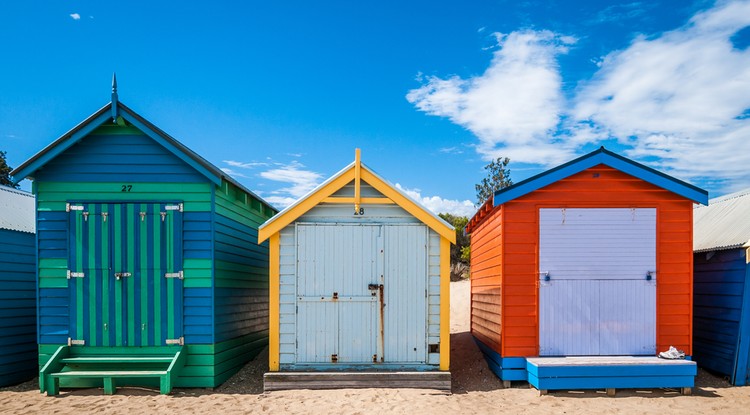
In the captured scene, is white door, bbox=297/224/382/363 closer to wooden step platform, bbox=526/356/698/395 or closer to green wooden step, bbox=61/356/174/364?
green wooden step, bbox=61/356/174/364

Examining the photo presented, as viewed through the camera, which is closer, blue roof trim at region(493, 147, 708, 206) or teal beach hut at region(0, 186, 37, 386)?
blue roof trim at region(493, 147, 708, 206)

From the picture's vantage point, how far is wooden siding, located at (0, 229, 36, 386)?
934cm

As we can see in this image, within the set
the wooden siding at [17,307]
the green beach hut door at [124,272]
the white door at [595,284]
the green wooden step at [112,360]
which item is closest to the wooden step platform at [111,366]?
the green wooden step at [112,360]

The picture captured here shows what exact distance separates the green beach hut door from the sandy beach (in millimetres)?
967

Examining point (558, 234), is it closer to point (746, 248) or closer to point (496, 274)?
point (496, 274)

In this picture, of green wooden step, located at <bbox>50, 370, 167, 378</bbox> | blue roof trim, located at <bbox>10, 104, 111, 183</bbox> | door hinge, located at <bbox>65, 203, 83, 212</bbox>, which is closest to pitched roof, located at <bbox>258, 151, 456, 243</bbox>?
green wooden step, located at <bbox>50, 370, 167, 378</bbox>

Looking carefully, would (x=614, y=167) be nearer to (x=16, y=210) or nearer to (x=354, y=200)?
(x=354, y=200)

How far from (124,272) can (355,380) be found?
413 cm

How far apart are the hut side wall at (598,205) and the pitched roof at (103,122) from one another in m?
4.96

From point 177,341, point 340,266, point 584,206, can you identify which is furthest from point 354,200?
point 584,206

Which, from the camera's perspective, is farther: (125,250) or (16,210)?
(16,210)

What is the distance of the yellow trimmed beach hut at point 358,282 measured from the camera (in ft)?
28.3

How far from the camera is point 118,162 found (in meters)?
8.92

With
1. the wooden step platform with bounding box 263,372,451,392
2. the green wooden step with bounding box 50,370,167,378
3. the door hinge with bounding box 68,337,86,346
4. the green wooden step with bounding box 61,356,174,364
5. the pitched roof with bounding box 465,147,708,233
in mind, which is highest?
the pitched roof with bounding box 465,147,708,233
